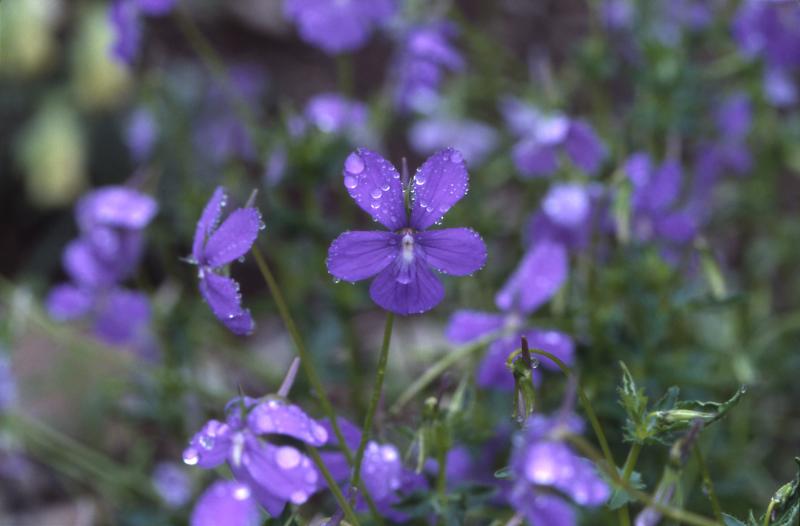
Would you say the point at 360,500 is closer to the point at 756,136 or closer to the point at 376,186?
the point at 376,186

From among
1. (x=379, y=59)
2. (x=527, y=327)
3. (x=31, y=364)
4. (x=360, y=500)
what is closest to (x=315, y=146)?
(x=527, y=327)

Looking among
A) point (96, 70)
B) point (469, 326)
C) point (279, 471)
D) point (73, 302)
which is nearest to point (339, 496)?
point (279, 471)

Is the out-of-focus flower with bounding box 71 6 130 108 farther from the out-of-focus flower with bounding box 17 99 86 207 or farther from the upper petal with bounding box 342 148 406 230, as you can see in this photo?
the upper petal with bounding box 342 148 406 230

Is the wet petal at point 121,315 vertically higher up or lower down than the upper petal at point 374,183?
lower down

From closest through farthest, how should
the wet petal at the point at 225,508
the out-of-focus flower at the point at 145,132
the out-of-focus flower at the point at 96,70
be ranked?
the wet petal at the point at 225,508 → the out-of-focus flower at the point at 145,132 → the out-of-focus flower at the point at 96,70

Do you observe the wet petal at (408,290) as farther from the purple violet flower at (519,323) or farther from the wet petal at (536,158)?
the wet petal at (536,158)

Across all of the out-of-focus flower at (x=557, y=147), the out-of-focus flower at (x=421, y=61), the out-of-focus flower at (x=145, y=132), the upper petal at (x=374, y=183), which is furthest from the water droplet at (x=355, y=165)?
the out-of-focus flower at (x=145, y=132)
